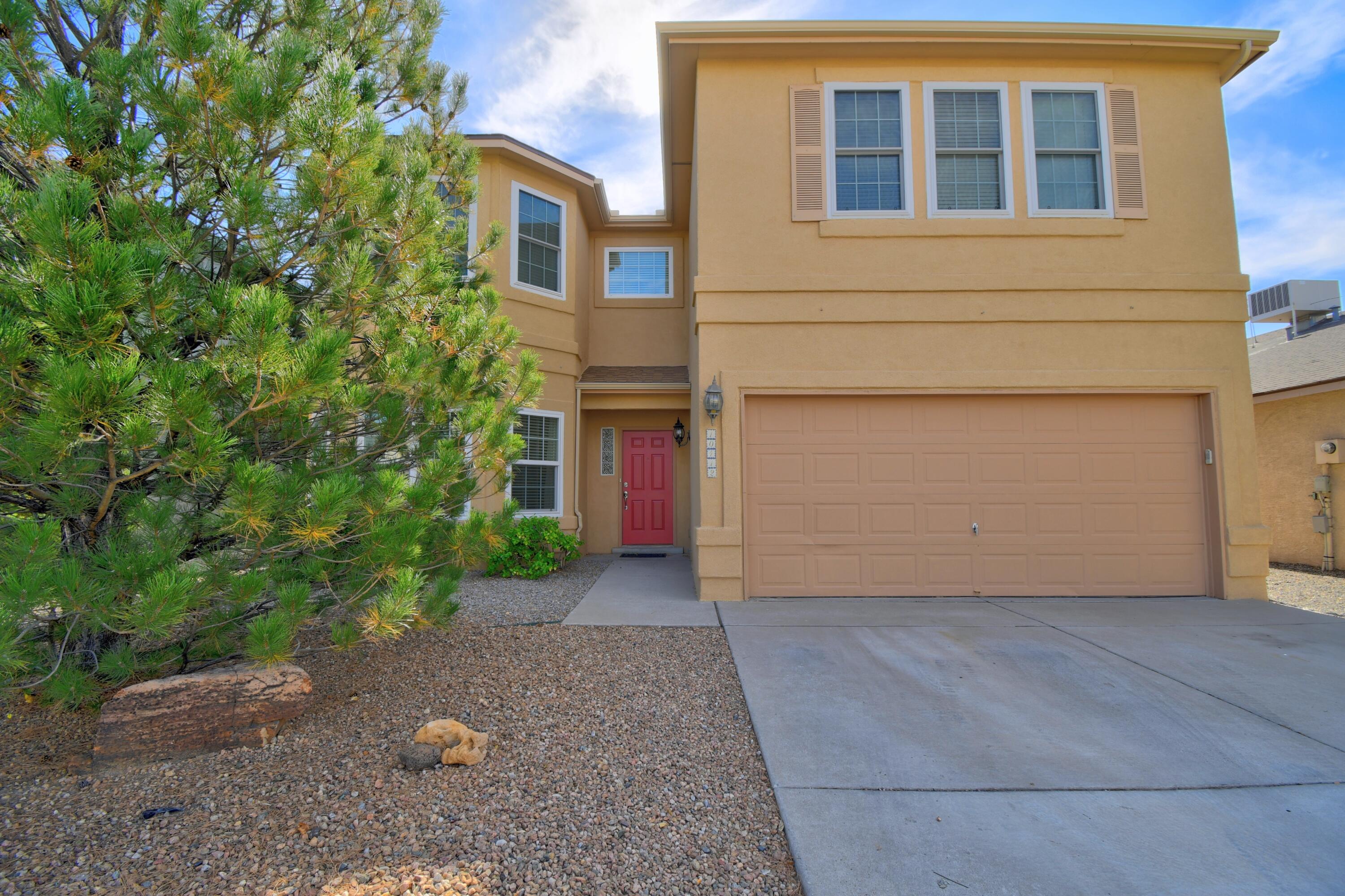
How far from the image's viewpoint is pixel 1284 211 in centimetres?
1605

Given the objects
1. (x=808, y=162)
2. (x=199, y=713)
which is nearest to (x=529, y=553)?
(x=199, y=713)

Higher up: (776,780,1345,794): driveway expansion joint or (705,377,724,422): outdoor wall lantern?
(705,377,724,422): outdoor wall lantern

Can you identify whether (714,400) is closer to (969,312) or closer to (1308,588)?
(969,312)

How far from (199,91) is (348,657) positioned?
11.7ft

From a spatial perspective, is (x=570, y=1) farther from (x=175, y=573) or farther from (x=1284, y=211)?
(x=1284, y=211)

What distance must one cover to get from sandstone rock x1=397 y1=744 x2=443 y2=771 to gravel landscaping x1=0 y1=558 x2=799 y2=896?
0.07m

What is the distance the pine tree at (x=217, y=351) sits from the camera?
2.21 m

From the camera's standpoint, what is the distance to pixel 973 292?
646cm

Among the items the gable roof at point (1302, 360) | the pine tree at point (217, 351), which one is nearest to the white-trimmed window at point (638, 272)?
the pine tree at point (217, 351)

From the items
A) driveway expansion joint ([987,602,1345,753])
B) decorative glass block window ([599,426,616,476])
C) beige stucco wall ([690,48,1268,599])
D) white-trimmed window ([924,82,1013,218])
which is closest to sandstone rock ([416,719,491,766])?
beige stucco wall ([690,48,1268,599])

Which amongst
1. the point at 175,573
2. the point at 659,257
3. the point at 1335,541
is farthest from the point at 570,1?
the point at 1335,541

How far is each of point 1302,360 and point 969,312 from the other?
731 centimetres

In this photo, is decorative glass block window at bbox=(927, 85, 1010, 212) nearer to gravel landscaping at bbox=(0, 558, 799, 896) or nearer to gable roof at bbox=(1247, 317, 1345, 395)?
gable roof at bbox=(1247, 317, 1345, 395)

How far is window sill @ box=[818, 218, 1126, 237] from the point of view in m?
6.49
